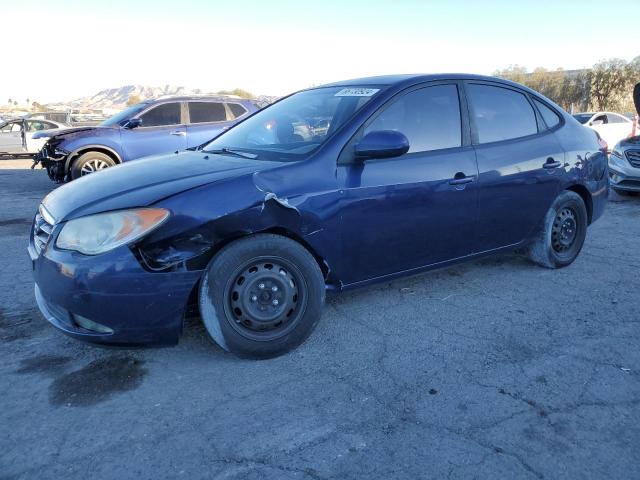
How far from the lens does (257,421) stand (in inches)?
98.5

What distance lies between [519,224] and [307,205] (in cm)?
203

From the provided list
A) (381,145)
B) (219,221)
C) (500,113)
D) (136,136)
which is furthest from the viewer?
(136,136)

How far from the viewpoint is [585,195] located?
476cm

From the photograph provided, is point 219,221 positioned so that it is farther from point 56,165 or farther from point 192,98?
point 56,165

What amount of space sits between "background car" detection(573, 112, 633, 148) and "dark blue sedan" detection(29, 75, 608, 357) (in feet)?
46.5

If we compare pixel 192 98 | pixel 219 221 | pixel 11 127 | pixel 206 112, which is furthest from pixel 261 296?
pixel 11 127

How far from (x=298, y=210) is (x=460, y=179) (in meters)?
1.32

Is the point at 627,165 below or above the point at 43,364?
above

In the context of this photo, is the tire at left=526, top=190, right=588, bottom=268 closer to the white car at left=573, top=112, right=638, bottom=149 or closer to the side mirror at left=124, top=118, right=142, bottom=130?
the side mirror at left=124, top=118, right=142, bottom=130

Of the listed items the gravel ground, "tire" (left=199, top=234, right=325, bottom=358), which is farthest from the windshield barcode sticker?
the gravel ground

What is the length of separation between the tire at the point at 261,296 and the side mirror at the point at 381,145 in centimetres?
71

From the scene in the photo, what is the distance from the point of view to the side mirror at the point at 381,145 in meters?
3.17

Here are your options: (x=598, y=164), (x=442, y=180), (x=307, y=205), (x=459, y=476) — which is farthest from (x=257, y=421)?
(x=598, y=164)

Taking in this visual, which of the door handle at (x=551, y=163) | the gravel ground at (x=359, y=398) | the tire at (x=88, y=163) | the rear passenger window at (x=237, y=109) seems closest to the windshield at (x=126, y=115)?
the tire at (x=88, y=163)
